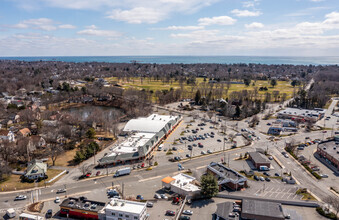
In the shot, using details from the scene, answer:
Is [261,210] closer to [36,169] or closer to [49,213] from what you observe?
[49,213]

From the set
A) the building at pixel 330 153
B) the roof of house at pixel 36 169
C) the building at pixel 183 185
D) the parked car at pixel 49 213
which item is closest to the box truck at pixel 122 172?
the building at pixel 183 185

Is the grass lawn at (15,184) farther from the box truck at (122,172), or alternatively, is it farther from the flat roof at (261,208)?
the flat roof at (261,208)

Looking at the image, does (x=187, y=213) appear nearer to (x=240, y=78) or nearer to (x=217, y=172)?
(x=217, y=172)

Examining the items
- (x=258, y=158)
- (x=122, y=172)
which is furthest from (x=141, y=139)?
(x=258, y=158)

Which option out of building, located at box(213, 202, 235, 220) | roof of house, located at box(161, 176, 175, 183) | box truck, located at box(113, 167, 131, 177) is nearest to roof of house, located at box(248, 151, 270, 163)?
building, located at box(213, 202, 235, 220)

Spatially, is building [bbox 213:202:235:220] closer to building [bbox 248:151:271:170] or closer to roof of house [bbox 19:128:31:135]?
building [bbox 248:151:271:170]
